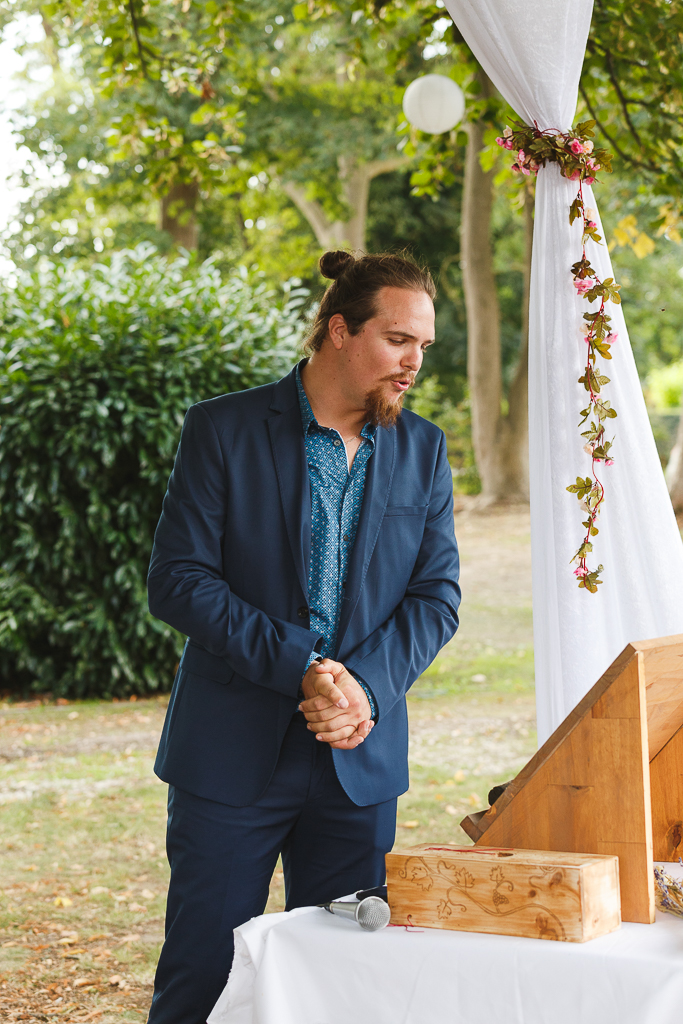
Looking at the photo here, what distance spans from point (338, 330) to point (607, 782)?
1.15 m

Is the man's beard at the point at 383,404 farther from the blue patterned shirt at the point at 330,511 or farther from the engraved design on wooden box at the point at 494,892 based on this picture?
the engraved design on wooden box at the point at 494,892

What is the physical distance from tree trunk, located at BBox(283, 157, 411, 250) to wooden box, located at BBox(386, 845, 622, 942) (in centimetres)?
1392

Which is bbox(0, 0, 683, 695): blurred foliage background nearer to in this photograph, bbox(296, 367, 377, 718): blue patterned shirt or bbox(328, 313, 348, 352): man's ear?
bbox(328, 313, 348, 352): man's ear

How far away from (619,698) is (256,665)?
750 millimetres

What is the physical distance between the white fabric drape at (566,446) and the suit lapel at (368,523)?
13.7 inches

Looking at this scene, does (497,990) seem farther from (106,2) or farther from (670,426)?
(670,426)

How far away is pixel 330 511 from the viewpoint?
2.17 m

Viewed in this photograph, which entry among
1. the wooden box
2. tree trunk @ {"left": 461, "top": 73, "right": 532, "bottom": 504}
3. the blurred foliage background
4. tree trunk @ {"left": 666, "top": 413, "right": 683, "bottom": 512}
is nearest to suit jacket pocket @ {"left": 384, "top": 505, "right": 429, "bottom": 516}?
the blurred foliage background

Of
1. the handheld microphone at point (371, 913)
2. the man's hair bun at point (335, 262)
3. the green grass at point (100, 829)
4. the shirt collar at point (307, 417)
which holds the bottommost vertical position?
the green grass at point (100, 829)

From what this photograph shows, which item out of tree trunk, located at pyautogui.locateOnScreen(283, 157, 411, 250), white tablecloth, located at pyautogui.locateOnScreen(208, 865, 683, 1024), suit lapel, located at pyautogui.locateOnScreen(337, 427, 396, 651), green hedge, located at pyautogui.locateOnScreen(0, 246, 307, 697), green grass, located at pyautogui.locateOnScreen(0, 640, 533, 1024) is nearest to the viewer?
white tablecloth, located at pyautogui.locateOnScreen(208, 865, 683, 1024)

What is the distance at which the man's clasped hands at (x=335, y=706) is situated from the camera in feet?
6.23

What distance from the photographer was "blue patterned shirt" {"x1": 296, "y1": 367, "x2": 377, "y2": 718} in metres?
2.14

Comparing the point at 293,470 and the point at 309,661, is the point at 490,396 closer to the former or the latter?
the point at 293,470

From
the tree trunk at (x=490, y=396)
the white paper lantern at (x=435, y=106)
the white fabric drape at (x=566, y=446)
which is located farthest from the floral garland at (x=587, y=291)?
the tree trunk at (x=490, y=396)
